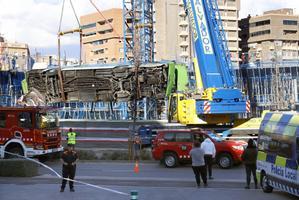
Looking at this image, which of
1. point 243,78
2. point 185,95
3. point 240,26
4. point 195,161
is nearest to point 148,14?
point 243,78

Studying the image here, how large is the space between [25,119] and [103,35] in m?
136

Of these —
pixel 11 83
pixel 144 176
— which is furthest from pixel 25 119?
pixel 11 83

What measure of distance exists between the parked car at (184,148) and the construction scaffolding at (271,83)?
28840 millimetres

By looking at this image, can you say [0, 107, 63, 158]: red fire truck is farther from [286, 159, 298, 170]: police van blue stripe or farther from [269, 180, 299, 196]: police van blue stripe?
[286, 159, 298, 170]: police van blue stripe

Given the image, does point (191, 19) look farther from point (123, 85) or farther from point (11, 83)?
point (11, 83)

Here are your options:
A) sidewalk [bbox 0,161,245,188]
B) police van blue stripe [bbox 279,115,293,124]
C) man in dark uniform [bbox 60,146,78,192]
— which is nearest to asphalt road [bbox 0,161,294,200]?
sidewalk [bbox 0,161,245,188]

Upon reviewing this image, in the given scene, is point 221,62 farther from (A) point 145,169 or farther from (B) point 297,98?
(B) point 297,98

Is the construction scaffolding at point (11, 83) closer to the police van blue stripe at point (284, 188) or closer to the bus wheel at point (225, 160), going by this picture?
the bus wheel at point (225, 160)

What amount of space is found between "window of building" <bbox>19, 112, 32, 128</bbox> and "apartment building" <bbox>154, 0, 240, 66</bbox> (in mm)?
98705

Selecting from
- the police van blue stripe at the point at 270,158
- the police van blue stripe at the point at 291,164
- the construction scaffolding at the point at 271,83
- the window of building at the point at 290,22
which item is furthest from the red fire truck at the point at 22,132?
the window of building at the point at 290,22

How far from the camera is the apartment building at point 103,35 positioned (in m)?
151

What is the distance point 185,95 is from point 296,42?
389ft

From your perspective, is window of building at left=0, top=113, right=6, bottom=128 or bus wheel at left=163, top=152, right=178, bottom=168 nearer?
bus wheel at left=163, top=152, right=178, bottom=168

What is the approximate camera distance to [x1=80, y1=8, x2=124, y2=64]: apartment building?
497 feet
